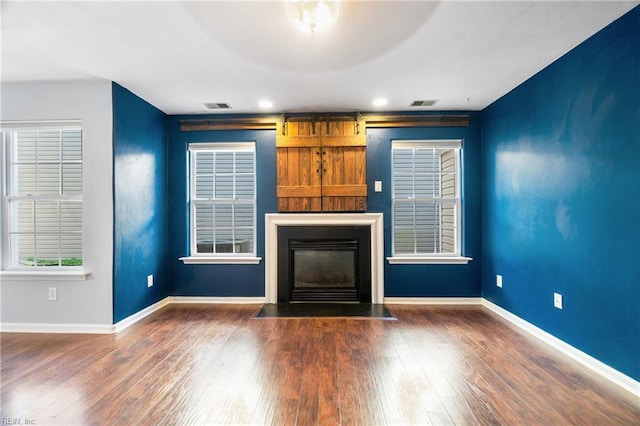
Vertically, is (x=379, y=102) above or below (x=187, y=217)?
above

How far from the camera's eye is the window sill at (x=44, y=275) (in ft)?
10.1

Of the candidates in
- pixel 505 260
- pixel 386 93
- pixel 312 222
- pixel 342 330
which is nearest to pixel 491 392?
pixel 342 330

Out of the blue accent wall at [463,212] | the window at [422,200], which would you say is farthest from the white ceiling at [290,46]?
the window at [422,200]

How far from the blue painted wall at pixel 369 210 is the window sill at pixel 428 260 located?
6 cm

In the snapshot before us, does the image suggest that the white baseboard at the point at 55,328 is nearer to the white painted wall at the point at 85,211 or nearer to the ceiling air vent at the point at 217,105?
the white painted wall at the point at 85,211

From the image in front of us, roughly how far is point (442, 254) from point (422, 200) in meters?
0.74

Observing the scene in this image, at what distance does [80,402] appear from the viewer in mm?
1936

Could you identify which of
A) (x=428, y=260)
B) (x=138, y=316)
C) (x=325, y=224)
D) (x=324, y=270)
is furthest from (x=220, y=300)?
(x=428, y=260)

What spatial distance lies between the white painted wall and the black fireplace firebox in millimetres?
1877

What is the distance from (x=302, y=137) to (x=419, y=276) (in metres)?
2.30

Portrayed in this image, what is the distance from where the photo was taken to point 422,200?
13.7 feet

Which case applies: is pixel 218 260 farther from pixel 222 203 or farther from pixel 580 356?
pixel 580 356

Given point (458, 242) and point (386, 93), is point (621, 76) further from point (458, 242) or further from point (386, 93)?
point (458, 242)

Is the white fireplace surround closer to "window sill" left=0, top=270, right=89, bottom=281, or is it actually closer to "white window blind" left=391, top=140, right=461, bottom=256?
"white window blind" left=391, top=140, right=461, bottom=256
